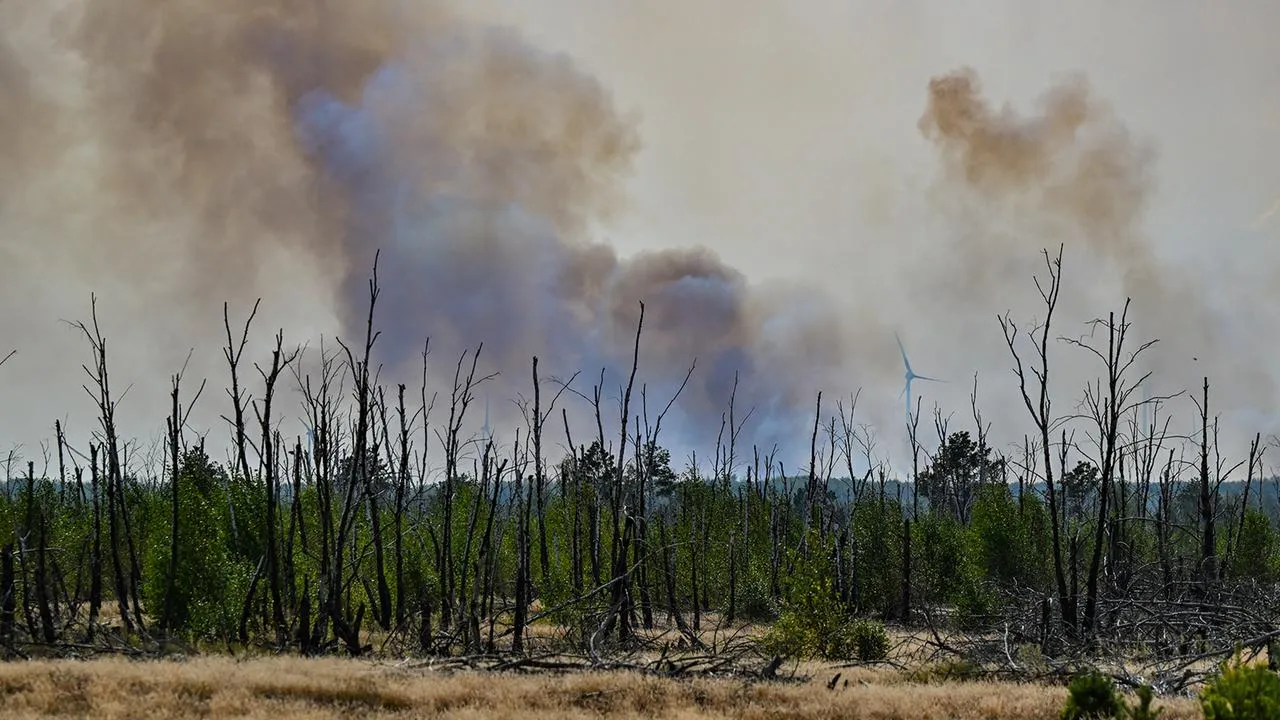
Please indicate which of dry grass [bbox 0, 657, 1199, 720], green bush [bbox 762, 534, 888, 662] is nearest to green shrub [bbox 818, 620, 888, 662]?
green bush [bbox 762, 534, 888, 662]

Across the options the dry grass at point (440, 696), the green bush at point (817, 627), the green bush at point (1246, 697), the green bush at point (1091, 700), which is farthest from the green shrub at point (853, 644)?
the green bush at point (1246, 697)

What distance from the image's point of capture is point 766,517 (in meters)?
44.5

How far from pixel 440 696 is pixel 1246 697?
1065 centimetres

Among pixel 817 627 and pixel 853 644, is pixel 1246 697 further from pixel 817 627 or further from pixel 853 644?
pixel 853 644

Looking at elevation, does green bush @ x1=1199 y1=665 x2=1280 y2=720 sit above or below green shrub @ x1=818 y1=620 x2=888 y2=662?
above

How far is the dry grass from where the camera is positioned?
12.7 m

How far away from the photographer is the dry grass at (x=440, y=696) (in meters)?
12.7

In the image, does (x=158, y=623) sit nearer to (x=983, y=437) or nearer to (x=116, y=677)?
Answer: (x=116, y=677)

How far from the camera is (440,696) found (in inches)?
540

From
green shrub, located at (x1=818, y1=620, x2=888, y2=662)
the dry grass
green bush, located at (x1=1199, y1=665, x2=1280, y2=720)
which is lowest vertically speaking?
green shrub, located at (x1=818, y1=620, x2=888, y2=662)

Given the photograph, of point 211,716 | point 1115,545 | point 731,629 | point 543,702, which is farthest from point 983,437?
point 211,716

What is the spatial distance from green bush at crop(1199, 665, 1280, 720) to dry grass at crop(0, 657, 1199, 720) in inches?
173

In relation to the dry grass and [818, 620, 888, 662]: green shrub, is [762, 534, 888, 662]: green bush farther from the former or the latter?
the dry grass

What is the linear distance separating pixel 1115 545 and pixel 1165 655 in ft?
37.1
